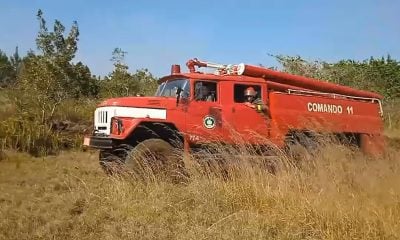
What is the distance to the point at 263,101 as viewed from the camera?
11.0m

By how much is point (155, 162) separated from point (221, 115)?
7.49 ft

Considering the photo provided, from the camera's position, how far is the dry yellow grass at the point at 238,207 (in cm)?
517

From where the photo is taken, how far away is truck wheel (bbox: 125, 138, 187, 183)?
7.99 m

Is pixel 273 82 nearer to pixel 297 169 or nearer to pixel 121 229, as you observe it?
pixel 297 169

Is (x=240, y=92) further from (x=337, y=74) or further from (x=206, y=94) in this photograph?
(x=337, y=74)

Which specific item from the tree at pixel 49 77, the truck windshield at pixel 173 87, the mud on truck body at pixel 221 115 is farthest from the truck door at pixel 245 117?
the tree at pixel 49 77

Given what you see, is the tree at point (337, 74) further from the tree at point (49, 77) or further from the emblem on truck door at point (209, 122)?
the emblem on truck door at point (209, 122)

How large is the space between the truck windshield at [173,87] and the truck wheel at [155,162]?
1.30 meters

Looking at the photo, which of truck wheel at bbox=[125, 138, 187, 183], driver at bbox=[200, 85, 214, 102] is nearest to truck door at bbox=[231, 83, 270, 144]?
driver at bbox=[200, 85, 214, 102]

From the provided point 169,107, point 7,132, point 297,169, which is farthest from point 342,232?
point 7,132

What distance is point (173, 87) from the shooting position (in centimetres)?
1084

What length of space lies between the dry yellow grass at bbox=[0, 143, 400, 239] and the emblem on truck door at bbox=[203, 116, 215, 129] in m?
2.90

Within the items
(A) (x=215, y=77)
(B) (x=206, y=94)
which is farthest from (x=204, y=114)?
(A) (x=215, y=77)

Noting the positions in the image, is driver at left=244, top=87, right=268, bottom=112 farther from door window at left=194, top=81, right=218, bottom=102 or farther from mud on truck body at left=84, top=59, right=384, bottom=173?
door window at left=194, top=81, right=218, bottom=102
